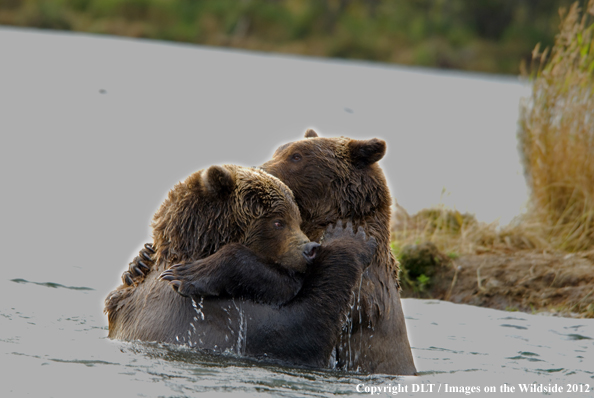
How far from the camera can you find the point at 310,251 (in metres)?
5.92

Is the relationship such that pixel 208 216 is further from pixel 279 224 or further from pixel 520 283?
pixel 520 283

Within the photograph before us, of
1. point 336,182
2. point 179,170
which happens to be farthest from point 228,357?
point 179,170

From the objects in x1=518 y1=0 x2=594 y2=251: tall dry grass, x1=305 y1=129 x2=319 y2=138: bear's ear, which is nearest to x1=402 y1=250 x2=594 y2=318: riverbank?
x1=518 y1=0 x2=594 y2=251: tall dry grass

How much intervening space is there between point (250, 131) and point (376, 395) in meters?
22.3

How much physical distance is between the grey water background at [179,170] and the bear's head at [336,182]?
129 cm

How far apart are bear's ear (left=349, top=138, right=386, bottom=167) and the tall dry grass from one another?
553cm

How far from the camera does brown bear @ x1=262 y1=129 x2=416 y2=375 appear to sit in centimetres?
631

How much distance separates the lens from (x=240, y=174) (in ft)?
20.5

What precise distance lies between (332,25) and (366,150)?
1444 inches

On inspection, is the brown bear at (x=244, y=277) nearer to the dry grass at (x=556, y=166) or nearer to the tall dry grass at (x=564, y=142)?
the dry grass at (x=556, y=166)

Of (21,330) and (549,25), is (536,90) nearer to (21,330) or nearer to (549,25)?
(21,330)

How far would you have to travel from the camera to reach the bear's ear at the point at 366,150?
22.3ft

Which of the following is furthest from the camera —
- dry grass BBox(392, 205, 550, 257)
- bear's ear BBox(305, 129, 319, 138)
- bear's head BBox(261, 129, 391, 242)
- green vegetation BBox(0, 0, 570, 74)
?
green vegetation BBox(0, 0, 570, 74)

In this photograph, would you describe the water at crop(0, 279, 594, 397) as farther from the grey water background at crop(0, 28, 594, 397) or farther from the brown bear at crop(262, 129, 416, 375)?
the brown bear at crop(262, 129, 416, 375)
